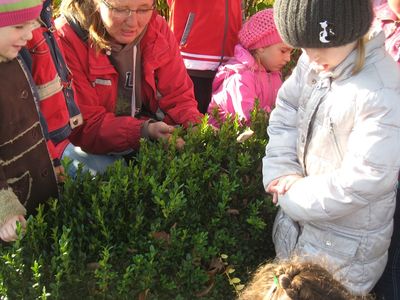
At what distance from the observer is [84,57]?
3889mm

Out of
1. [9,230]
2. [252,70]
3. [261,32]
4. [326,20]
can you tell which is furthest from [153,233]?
[261,32]

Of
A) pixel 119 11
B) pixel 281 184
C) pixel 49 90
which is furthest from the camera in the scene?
pixel 119 11

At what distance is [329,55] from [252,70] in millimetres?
2009

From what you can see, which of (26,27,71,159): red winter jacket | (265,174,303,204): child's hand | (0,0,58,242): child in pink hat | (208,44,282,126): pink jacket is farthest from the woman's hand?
(265,174,303,204): child's hand

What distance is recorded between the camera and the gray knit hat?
95.9 inches

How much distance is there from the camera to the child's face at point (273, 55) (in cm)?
459

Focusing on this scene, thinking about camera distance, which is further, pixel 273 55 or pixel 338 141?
pixel 273 55

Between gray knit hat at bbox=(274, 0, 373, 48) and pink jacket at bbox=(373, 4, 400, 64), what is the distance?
749mm

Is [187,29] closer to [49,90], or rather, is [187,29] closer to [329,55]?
[49,90]

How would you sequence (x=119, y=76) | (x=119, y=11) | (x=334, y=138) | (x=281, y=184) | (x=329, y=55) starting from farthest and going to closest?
1. (x=119, y=76)
2. (x=119, y=11)
3. (x=281, y=184)
4. (x=334, y=138)
5. (x=329, y=55)

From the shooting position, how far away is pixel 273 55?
4.63 m

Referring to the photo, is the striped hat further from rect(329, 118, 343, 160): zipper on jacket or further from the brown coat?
rect(329, 118, 343, 160): zipper on jacket

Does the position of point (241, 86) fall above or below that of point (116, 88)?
below

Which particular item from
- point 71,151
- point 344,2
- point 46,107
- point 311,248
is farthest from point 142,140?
point 344,2
